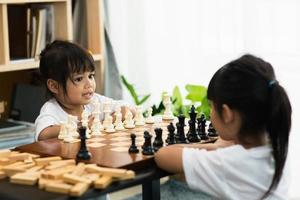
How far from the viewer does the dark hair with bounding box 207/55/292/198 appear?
4.83ft

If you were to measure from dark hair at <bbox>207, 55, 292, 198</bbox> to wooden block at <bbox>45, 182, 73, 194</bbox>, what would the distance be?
0.46 metres

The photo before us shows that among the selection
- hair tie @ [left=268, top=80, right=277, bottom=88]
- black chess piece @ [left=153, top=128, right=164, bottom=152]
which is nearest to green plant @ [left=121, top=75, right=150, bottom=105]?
black chess piece @ [left=153, top=128, right=164, bottom=152]

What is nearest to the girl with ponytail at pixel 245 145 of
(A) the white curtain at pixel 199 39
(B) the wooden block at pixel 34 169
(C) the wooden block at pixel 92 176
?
(C) the wooden block at pixel 92 176

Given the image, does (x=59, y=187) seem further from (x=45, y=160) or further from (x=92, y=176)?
(x=45, y=160)

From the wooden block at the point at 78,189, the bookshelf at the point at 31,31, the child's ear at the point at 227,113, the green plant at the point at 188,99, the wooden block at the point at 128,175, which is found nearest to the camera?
the wooden block at the point at 78,189

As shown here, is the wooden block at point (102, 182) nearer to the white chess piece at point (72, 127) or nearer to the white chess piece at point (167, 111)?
the white chess piece at point (72, 127)

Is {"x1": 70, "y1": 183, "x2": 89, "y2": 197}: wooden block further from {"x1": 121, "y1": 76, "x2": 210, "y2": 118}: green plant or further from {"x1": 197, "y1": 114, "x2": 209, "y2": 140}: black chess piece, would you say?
{"x1": 121, "y1": 76, "x2": 210, "y2": 118}: green plant

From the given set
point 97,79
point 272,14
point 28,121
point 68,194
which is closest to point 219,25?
point 272,14

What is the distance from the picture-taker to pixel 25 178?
1411 mm

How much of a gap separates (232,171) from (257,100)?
7.5 inches

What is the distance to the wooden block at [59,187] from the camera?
132 centimetres

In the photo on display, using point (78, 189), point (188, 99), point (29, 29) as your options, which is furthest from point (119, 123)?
point (29, 29)

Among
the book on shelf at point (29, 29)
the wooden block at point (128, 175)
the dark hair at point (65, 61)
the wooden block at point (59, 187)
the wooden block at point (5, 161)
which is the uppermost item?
the book on shelf at point (29, 29)

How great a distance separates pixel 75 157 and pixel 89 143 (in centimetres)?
16
